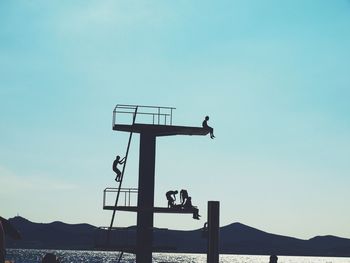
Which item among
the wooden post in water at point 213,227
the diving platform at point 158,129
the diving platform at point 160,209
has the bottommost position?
the wooden post in water at point 213,227

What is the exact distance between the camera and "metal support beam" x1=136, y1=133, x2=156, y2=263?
125ft

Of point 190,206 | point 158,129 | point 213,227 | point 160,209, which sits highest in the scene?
point 158,129

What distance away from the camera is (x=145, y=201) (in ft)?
125

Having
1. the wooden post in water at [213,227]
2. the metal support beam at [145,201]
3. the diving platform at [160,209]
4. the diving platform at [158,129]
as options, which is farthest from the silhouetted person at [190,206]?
the wooden post in water at [213,227]

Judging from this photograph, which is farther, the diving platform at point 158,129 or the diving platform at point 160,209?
the diving platform at point 158,129

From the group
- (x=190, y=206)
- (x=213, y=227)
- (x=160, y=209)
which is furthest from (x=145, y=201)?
(x=213, y=227)

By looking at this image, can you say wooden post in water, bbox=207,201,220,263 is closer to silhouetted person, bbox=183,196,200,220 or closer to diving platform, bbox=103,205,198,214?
diving platform, bbox=103,205,198,214

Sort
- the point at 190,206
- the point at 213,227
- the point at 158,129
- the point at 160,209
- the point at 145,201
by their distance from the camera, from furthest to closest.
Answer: the point at 158,129 → the point at 190,206 → the point at 145,201 → the point at 160,209 → the point at 213,227

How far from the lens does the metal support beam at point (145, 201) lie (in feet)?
125

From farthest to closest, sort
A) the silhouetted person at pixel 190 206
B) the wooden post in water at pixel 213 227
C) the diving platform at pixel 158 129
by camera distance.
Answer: the diving platform at pixel 158 129
the silhouetted person at pixel 190 206
the wooden post in water at pixel 213 227

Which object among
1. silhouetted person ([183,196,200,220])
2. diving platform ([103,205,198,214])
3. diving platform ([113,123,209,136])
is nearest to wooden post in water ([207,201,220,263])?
diving platform ([103,205,198,214])

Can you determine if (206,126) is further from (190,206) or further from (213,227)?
(213,227)

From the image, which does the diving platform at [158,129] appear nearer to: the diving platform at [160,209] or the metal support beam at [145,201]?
the metal support beam at [145,201]

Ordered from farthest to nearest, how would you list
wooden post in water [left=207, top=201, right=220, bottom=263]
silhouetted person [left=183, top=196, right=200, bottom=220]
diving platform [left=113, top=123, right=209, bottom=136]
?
diving platform [left=113, top=123, right=209, bottom=136] → silhouetted person [left=183, top=196, right=200, bottom=220] → wooden post in water [left=207, top=201, right=220, bottom=263]
